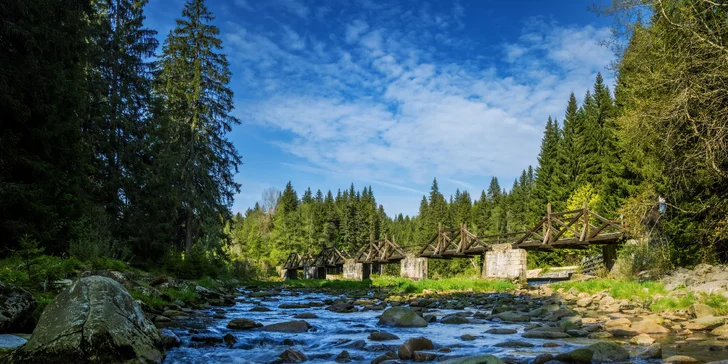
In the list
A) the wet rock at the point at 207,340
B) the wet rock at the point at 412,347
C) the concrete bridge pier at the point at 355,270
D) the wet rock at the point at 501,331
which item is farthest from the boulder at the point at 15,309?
the concrete bridge pier at the point at 355,270

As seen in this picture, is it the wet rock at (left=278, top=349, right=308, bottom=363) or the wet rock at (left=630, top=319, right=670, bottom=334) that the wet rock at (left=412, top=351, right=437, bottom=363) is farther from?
the wet rock at (left=630, top=319, right=670, bottom=334)

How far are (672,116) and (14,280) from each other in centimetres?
1214

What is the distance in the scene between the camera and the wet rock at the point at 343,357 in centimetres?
490

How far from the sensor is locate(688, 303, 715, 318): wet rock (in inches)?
273

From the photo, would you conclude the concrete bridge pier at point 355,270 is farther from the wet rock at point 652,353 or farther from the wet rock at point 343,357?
the wet rock at point 652,353

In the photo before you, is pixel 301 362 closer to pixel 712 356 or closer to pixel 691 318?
pixel 712 356

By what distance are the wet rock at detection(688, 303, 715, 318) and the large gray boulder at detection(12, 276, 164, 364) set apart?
7.79 metres

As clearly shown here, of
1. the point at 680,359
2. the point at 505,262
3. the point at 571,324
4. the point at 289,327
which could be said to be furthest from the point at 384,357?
the point at 505,262

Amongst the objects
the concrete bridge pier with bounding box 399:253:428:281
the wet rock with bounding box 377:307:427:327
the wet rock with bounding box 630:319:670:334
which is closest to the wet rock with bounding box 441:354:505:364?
the wet rock with bounding box 630:319:670:334

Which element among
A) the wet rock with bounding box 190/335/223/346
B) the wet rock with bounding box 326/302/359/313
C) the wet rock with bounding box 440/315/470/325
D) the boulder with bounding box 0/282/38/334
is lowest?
the wet rock with bounding box 326/302/359/313

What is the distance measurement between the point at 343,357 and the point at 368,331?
2.13 m

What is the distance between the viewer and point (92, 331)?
3928mm

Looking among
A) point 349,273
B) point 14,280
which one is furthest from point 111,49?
point 349,273

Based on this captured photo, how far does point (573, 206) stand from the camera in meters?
34.7
